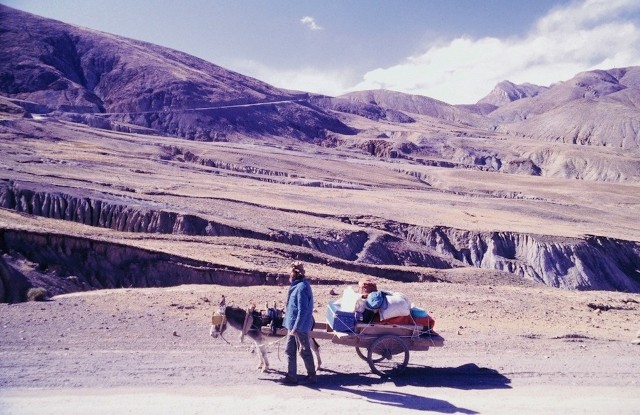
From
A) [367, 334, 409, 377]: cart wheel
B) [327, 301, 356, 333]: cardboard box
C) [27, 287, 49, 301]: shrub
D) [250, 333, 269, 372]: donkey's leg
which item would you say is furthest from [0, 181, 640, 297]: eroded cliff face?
[367, 334, 409, 377]: cart wheel

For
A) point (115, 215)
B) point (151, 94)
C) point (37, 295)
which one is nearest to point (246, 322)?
point (37, 295)

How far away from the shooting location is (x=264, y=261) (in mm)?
19625

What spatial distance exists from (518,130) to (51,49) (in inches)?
4940

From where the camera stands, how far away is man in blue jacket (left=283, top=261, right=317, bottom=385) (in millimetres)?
7051

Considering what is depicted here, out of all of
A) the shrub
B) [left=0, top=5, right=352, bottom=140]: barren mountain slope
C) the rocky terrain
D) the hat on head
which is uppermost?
[left=0, top=5, right=352, bottom=140]: barren mountain slope

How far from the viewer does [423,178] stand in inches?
2857

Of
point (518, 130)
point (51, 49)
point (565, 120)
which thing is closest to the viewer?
point (51, 49)

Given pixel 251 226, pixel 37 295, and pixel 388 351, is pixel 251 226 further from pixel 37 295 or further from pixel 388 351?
pixel 388 351

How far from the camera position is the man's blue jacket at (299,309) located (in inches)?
278

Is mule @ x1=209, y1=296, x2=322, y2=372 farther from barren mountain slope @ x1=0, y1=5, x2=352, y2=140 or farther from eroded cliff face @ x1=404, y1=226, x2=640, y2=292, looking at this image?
barren mountain slope @ x1=0, y1=5, x2=352, y2=140

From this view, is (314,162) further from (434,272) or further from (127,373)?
(127,373)

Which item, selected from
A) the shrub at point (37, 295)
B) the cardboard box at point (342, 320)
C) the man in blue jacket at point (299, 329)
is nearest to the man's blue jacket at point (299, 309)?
the man in blue jacket at point (299, 329)

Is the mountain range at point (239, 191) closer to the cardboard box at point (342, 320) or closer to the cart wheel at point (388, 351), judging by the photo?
the cardboard box at point (342, 320)

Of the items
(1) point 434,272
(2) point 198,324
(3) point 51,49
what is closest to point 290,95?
(3) point 51,49
